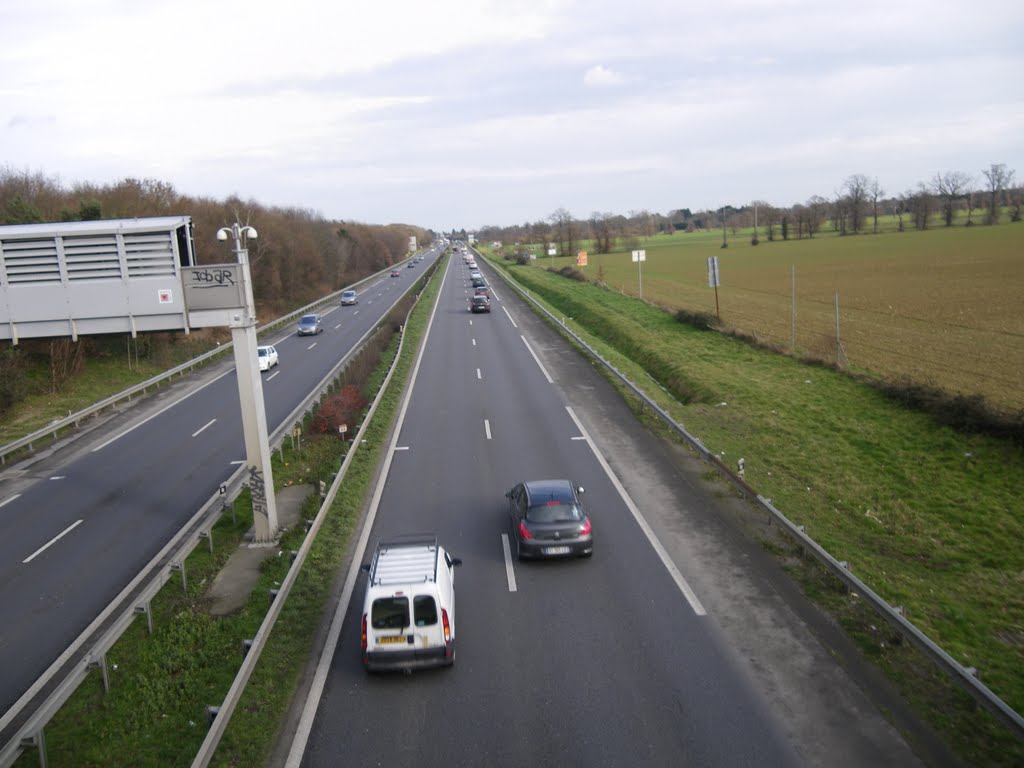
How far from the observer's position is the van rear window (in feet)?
34.7

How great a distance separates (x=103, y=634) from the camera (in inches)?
488

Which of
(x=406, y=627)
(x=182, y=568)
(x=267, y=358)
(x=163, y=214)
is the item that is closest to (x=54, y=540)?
(x=182, y=568)

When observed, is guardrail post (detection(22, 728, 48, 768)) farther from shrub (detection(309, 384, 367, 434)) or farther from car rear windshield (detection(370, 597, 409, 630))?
shrub (detection(309, 384, 367, 434))

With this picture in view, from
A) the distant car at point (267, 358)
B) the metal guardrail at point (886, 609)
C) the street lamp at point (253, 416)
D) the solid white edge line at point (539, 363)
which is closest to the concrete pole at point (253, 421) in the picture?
the street lamp at point (253, 416)

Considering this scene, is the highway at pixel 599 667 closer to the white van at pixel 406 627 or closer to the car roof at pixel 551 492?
the white van at pixel 406 627

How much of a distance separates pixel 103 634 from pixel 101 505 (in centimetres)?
807

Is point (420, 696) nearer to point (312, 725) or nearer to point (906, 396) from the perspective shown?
point (312, 725)

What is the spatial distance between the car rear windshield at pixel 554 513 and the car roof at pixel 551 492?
15 centimetres

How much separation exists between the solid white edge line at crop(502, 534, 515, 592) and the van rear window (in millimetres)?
2869

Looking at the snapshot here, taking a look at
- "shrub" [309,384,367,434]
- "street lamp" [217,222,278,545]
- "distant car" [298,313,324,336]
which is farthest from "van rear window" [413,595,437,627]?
"distant car" [298,313,324,336]

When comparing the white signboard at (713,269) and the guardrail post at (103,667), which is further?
the white signboard at (713,269)

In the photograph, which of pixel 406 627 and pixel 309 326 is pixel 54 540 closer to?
pixel 406 627

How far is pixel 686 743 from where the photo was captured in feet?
29.4

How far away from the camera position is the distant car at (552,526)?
1395cm
